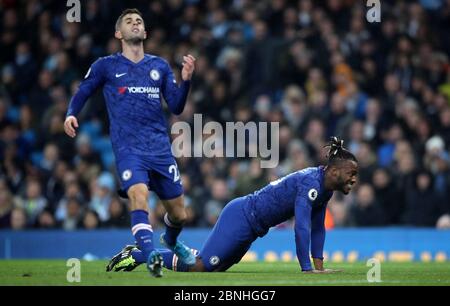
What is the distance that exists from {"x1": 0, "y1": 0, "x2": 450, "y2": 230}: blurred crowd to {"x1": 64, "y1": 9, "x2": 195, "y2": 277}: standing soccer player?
24.5ft

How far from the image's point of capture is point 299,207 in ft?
39.1

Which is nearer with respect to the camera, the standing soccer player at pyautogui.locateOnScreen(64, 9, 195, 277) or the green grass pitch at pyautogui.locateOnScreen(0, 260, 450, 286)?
the green grass pitch at pyautogui.locateOnScreen(0, 260, 450, 286)

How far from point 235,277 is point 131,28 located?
2754 mm

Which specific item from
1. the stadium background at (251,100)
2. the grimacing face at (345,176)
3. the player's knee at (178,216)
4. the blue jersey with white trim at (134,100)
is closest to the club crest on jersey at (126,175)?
the blue jersey with white trim at (134,100)

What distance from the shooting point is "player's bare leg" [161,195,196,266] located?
39.2 feet

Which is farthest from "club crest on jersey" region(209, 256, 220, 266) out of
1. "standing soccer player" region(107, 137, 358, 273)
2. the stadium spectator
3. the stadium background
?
the stadium spectator

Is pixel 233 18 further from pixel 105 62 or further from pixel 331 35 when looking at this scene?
pixel 105 62

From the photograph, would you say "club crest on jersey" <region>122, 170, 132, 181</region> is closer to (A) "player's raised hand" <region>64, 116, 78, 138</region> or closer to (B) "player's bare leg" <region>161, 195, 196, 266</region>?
(A) "player's raised hand" <region>64, 116, 78, 138</region>

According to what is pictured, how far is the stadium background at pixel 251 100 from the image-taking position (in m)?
19.2

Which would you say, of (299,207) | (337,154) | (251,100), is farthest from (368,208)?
(299,207)

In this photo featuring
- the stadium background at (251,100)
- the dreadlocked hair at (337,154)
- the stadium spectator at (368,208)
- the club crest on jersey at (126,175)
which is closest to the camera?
the club crest on jersey at (126,175)

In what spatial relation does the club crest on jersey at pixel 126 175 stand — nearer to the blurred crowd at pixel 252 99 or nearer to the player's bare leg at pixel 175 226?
the player's bare leg at pixel 175 226
